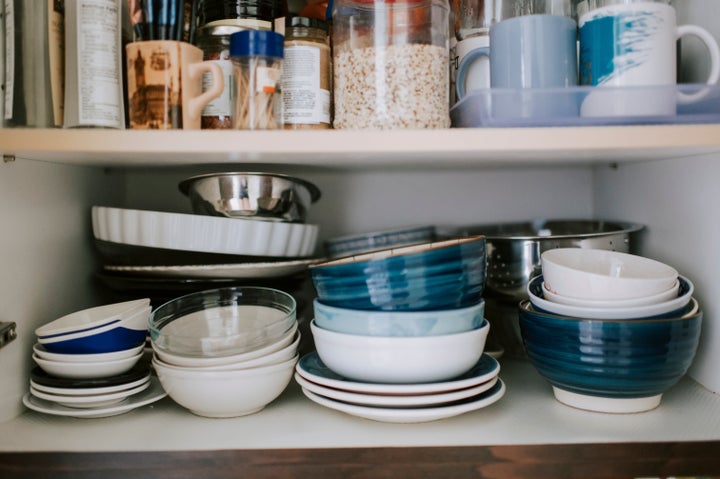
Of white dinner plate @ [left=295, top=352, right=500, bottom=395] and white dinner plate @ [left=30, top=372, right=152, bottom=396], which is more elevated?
white dinner plate @ [left=295, top=352, right=500, bottom=395]

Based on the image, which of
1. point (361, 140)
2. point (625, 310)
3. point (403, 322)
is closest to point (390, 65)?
point (361, 140)

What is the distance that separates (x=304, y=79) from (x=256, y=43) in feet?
0.30

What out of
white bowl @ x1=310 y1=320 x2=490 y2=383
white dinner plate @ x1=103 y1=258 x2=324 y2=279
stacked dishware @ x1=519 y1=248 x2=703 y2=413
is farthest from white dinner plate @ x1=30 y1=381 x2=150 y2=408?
stacked dishware @ x1=519 y1=248 x2=703 y2=413

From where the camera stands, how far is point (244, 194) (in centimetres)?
94

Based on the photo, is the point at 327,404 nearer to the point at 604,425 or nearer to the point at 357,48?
the point at 604,425

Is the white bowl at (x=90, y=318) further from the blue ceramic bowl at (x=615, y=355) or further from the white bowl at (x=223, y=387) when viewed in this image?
the blue ceramic bowl at (x=615, y=355)

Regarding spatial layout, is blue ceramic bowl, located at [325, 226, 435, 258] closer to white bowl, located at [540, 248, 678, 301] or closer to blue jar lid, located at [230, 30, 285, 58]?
white bowl, located at [540, 248, 678, 301]

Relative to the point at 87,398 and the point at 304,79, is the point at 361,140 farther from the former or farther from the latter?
the point at 87,398

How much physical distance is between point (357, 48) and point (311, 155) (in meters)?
0.16

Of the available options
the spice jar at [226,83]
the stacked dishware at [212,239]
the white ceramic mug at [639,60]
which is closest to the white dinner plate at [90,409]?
the stacked dishware at [212,239]

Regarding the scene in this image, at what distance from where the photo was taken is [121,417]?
84 cm

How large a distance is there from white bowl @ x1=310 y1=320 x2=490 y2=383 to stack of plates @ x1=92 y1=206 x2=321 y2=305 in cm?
20

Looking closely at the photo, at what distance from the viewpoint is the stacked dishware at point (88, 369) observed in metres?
0.80

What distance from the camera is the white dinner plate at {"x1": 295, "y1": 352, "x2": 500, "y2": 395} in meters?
0.76
